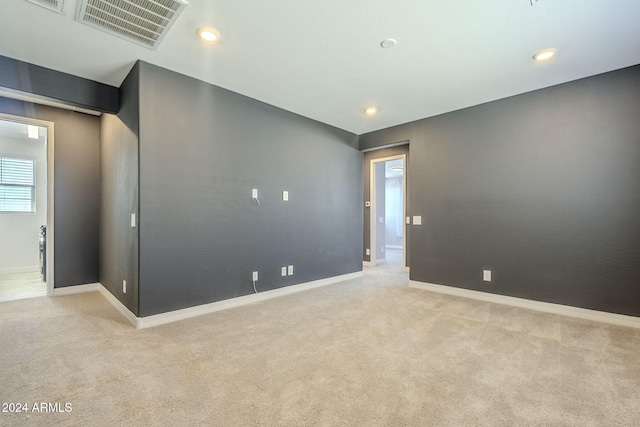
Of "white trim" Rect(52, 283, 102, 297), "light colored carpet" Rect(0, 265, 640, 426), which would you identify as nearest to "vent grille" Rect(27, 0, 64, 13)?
"light colored carpet" Rect(0, 265, 640, 426)

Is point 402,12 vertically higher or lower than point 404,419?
A: higher

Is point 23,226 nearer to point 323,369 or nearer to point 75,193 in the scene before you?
point 75,193

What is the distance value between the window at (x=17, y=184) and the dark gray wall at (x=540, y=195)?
284 inches

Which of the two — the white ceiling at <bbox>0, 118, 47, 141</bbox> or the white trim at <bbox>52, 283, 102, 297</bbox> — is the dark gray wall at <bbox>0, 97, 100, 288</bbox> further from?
the white ceiling at <bbox>0, 118, 47, 141</bbox>

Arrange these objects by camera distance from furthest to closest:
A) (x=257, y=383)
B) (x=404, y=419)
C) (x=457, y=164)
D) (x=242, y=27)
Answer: (x=457, y=164) < (x=242, y=27) < (x=257, y=383) < (x=404, y=419)

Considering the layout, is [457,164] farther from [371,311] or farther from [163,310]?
[163,310]

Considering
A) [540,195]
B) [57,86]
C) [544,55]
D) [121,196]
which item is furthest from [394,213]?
[57,86]

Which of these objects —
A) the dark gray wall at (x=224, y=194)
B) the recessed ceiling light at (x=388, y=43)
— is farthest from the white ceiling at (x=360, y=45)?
the dark gray wall at (x=224, y=194)

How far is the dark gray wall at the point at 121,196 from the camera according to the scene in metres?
2.81

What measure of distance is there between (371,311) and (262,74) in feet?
9.48

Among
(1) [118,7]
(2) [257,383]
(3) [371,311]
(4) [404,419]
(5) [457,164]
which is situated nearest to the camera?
(4) [404,419]

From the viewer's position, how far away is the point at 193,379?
185cm

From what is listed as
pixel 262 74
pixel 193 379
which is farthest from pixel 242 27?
pixel 193 379

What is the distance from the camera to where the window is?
16.9 feet
